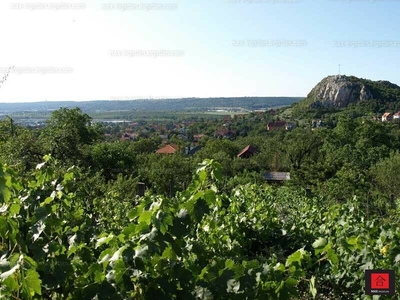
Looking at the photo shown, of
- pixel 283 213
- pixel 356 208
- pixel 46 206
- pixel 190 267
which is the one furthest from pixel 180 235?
pixel 283 213

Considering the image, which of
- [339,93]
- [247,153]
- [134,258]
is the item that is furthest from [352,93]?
[134,258]

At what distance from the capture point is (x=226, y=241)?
413 cm

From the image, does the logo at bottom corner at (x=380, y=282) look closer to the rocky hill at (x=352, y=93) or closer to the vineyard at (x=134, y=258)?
the vineyard at (x=134, y=258)

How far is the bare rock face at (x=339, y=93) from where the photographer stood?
121 m

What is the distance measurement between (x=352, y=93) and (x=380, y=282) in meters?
132

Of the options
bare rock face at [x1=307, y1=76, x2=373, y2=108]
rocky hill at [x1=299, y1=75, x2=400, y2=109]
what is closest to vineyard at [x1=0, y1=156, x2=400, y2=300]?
rocky hill at [x1=299, y1=75, x2=400, y2=109]

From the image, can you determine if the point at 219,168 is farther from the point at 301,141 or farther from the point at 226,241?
the point at 301,141

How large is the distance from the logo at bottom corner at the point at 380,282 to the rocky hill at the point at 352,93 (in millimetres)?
118119

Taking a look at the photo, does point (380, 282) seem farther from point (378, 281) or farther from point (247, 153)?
point (247, 153)

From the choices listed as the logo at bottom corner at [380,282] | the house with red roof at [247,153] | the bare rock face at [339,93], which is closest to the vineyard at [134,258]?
the logo at bottom corner at [380,282]

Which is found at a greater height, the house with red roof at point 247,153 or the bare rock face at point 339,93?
the bare rock face at point 339,93

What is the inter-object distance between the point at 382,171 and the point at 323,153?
14.7 meters

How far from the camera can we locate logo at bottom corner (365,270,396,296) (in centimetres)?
223

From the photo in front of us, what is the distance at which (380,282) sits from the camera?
2.26m
